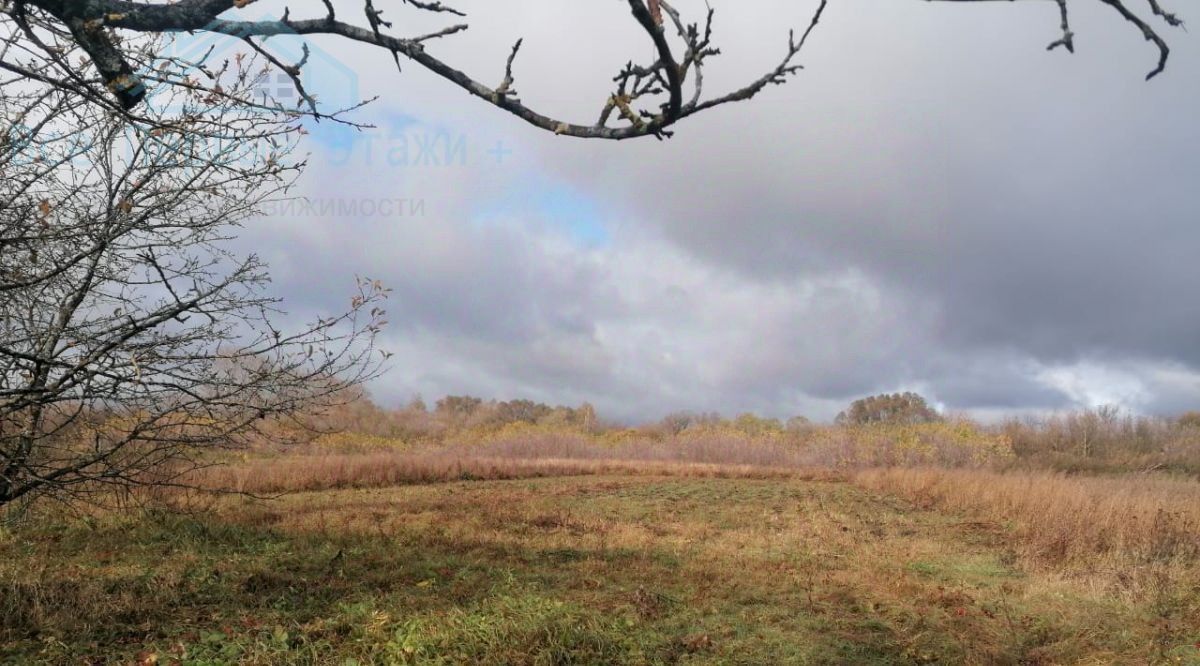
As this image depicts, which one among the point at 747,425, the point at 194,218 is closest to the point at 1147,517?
the point at 194,218

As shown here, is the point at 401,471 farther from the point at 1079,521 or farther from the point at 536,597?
the point at 1079,521

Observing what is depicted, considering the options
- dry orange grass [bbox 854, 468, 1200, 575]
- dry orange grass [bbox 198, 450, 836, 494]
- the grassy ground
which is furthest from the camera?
dry orange grass [bbox 198, 450, 836, 494]

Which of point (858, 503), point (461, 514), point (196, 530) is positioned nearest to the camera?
point (196, 530)

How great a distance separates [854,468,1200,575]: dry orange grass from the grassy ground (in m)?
0.78

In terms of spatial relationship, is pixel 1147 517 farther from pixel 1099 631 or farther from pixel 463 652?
pixel 463 652

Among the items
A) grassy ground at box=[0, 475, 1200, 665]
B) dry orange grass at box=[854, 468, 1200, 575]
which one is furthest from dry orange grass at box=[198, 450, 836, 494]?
dry orange grass at box=[854, 468, 1200, 575]

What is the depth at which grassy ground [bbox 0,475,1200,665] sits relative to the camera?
4.56 metres

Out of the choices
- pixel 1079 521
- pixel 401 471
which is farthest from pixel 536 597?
pixel 401 471

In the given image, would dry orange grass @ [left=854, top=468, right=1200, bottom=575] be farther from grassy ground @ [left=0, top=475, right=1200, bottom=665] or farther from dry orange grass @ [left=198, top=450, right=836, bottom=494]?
dry orange grass @ [left=198, top=450, right=836, bottom=494]

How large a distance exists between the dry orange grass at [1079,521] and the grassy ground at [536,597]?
0.78 m

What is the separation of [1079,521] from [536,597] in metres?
9.94

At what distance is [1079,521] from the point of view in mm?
11117

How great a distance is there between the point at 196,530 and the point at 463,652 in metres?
5.18

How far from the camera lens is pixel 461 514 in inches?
441
